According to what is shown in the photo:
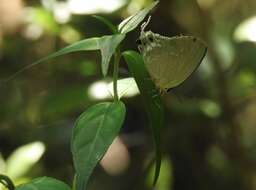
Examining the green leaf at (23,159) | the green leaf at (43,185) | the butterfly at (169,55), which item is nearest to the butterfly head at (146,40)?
the butterfly at (169,55)

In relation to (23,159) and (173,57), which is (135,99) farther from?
(173,57)

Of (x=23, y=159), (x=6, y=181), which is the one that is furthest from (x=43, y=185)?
(x=23, y=159)

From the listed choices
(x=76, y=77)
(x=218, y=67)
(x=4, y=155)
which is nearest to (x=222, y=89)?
(x=218, y=67)

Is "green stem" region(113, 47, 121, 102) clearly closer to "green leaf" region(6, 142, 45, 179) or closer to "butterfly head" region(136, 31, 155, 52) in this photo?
Result: "butterfly head" region(136, 31, 155, 52)

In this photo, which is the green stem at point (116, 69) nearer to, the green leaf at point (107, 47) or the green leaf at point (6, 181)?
the green leaf at point (107, 47)

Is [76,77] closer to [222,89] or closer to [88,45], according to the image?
[222,89]
